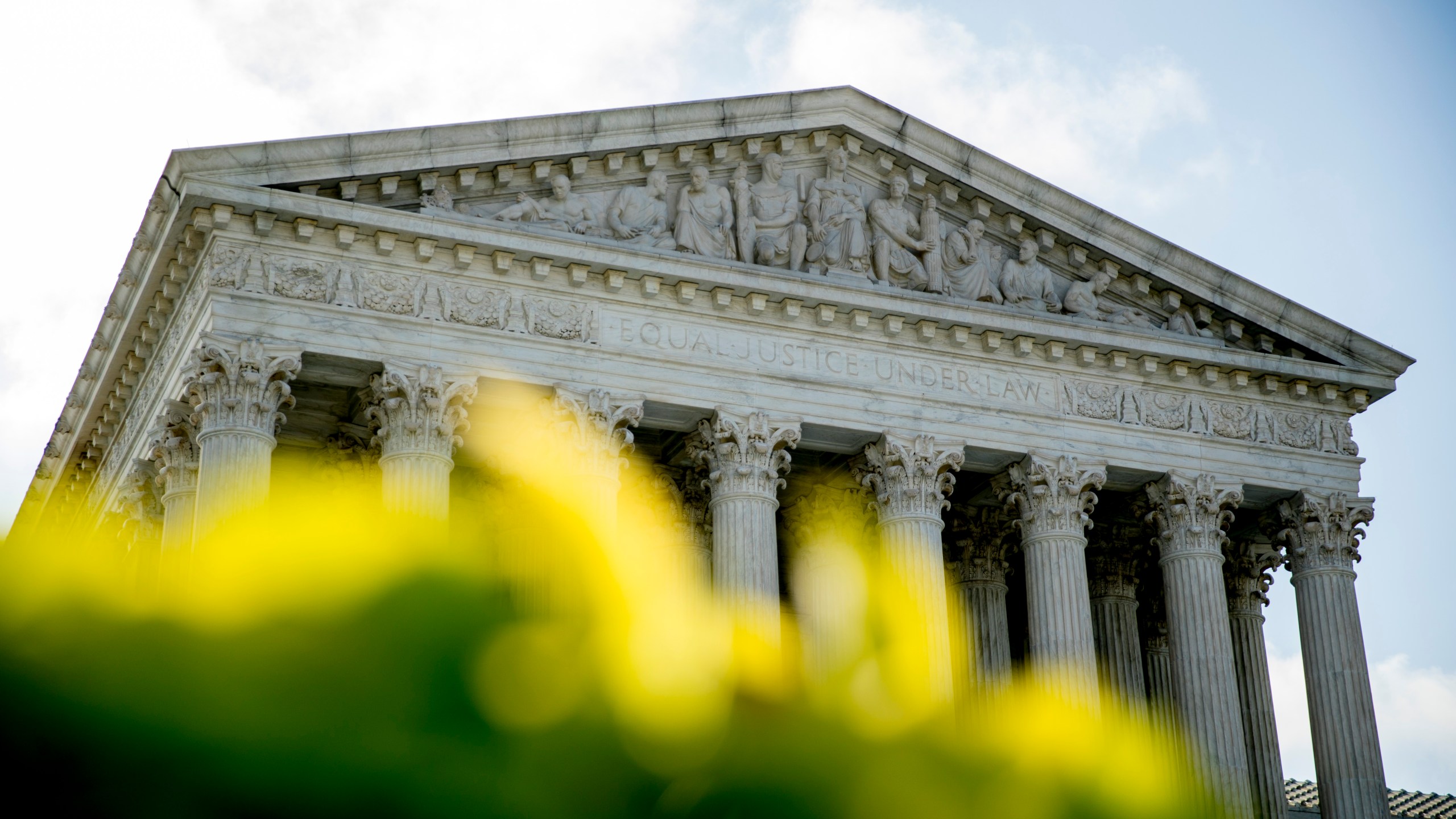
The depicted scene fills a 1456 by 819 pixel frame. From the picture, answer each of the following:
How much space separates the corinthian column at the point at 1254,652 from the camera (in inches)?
1473

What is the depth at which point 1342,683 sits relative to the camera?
34375 millimetres

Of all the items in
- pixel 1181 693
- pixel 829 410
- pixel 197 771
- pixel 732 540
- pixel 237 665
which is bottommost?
pixel 197 771

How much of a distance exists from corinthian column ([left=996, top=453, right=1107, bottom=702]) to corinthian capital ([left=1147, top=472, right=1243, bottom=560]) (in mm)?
1542

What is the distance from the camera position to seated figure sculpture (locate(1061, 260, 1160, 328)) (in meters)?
34.6

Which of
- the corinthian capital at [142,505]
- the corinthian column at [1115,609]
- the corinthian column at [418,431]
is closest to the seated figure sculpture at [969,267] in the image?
the corinthian column at [1115,609]

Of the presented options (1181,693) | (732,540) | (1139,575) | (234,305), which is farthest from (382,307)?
(1139,575)

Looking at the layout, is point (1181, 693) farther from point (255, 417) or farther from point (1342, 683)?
point (255, 417)

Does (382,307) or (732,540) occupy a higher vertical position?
(382,307)

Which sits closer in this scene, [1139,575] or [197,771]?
[197,771]

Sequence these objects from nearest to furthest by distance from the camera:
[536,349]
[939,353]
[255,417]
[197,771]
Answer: [197,771]
[255,417]
[536,349]
[939,353]

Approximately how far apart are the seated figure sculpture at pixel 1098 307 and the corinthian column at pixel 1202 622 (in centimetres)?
315

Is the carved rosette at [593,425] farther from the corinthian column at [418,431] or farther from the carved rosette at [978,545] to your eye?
the carved rosette at [978,545]

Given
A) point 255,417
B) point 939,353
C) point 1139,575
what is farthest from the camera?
point 1139,575

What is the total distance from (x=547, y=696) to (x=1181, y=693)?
22.0m
